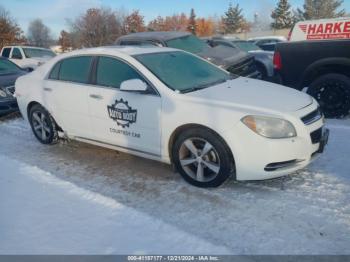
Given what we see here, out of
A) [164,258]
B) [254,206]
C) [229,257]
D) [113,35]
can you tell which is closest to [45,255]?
[164,258]

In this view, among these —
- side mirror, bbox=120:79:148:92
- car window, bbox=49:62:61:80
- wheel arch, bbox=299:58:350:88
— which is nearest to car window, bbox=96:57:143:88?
side mirror, bbox=120:79:148:92

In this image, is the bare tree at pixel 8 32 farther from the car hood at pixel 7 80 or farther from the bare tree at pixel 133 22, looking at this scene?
the car hood at pixel 7 80

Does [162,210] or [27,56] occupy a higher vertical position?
[27,56]

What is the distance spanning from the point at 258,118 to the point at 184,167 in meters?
1.04

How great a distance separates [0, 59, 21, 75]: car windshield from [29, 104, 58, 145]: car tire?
12.1ft

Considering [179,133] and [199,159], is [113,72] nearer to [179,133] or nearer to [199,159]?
[179,133]

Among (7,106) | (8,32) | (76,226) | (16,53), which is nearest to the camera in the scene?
(76,226)

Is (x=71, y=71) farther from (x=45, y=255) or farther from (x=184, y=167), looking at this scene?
(x=45, y=255)

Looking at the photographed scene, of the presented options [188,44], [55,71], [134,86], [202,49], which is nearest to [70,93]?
[55,71]

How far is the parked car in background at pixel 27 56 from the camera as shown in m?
14.4

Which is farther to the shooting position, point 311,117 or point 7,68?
point 7,68

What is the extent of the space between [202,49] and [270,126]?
18.8 feet

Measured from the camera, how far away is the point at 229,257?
2.82 meters

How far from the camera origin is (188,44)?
895 centimetres
